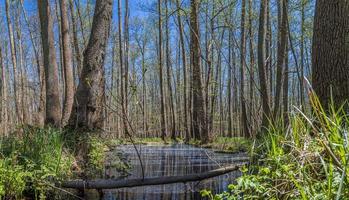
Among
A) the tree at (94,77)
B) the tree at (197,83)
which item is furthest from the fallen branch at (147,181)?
the tree at (197,83)

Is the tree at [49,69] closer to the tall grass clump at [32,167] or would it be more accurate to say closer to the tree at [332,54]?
the tall grass clump at [32,167]

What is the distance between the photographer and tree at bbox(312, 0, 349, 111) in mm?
4152

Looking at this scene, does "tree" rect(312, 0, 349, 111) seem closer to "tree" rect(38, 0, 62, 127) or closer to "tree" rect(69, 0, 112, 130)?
"tree" rect(69, 0, 112, 130)

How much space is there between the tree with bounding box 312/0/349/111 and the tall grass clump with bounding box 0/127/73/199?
3.19 m

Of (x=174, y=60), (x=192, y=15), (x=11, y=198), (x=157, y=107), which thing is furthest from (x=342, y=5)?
(x=157, y=107)

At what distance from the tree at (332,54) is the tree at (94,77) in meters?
4.31

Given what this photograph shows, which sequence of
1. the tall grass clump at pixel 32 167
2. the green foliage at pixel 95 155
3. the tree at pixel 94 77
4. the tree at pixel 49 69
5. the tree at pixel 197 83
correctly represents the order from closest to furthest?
1. the tall grass clump at pixel 32 167
2. the green foliage at pixel 95 155
3. the tree at pixel 94 77
4. the tree at pixel 49 69
5. the tree at pixel 197 83

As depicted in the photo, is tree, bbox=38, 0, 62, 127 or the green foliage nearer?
the green foliage

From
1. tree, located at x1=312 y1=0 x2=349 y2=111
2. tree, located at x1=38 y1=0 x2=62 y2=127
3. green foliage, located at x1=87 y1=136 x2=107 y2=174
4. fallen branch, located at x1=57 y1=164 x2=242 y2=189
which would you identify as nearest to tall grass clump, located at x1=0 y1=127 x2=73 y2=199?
fallen branch, located at x1=57 y1=164 x2=242 y2=189

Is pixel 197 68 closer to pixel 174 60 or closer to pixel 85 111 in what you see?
pixel 85 111

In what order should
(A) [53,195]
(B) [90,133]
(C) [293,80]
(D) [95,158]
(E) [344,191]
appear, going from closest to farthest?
(E) [344,191]
(A) [53,195]
(D) [95,158]
(B) [90,133]
(C) [293,80]

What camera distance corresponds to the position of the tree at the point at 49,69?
32.7 ft

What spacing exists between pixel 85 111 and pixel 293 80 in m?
34.7

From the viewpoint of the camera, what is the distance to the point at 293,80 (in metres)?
39.2
